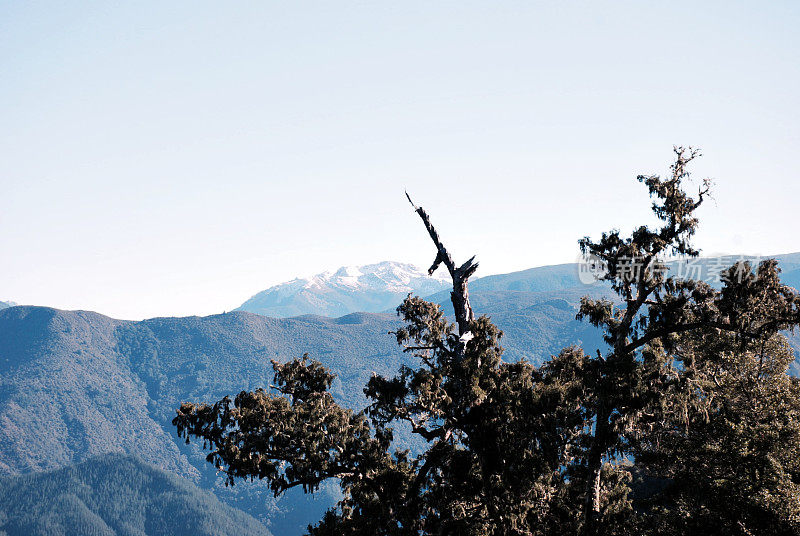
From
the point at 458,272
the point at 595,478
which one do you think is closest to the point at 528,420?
the point at 595,478

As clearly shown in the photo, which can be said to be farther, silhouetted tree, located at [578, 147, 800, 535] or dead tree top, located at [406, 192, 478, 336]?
dead tree top, located at [406, 192, 478, 336]

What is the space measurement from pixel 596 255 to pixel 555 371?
4583 millimetres

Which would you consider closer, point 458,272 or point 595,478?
point 595,478

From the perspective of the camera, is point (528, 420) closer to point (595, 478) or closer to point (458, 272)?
point (595, 478)

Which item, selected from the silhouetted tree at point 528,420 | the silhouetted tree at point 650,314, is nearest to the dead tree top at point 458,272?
the silhouetted tree at point 528,420

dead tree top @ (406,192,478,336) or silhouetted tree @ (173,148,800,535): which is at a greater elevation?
dead tree top @ (406,192,478,336)

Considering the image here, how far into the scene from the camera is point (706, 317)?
64.2ft

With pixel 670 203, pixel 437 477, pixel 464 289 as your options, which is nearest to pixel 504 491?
pixel 437 477

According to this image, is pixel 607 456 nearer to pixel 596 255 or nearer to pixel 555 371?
pixel 555 371

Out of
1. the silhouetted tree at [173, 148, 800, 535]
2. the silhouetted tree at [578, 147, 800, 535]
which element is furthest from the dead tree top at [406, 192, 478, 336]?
the silhouetted tree at [578, 147, 800, 535]

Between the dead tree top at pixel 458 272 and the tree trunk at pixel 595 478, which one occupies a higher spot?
the dead tree top at pixel 458 272

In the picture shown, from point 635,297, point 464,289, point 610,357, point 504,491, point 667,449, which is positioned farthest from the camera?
point 667,449

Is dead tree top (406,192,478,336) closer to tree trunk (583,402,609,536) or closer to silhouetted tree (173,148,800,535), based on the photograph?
silhouetted tree (173,148,800,535)

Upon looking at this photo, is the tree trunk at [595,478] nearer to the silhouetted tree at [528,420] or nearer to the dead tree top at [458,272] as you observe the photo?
the silhouetted tree at [528,420]
